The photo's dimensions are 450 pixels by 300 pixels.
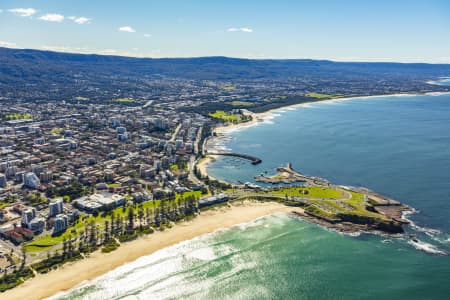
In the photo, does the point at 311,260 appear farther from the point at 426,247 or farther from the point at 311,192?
the point at 311,192

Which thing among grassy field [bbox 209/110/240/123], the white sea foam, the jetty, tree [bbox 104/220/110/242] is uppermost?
grassy field [bbox 209/110/240/123]

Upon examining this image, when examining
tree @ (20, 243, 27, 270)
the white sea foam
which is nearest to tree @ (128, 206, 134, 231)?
tree @ (20, 243, 27, 270)

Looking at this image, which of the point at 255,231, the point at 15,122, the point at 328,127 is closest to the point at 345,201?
the point at 255,231

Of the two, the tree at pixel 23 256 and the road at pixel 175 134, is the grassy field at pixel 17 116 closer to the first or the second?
the road at pixel 175 134

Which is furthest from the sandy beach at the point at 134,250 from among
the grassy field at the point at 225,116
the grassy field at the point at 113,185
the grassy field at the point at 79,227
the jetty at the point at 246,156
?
the grassy field at the point at 225,116

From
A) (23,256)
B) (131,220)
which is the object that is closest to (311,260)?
(131,220)

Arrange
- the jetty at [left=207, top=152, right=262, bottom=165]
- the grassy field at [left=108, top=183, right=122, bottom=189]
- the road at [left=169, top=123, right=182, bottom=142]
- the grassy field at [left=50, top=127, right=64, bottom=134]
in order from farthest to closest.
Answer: the grassy field at [left=50, top=127, right=64, bottom=134] → the road at [left=169, top=123, right=182, bottom=142] → the jetty at [left=207, top=152, right=262, bottom=165] → the grassy field at [left=108, top=183, right=122, bottom=189]

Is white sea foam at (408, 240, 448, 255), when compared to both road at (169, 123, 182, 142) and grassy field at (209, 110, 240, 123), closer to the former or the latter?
road at (169, 123, 182, 142)
